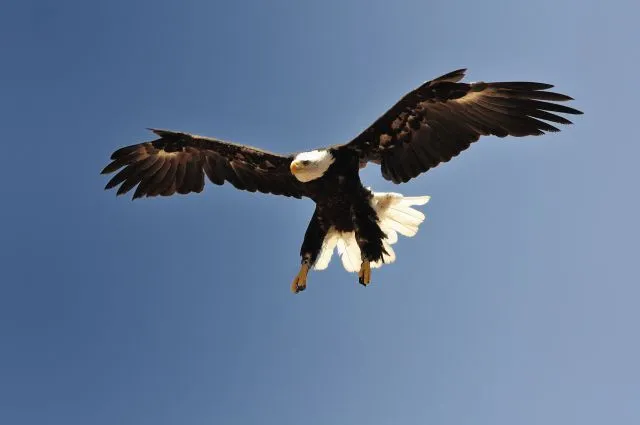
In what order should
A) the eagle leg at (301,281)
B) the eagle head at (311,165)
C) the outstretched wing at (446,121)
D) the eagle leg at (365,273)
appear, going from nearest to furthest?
1. the outstretched wing at (446,121)
2. the eagle head at (311,165)
3. the eagle leg at (365,273)
4. the eagle leg at (301,281)

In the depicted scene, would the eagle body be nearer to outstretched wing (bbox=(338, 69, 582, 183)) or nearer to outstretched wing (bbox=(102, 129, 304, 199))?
outstretched wing (bbox=(338, 69, 582, 183))

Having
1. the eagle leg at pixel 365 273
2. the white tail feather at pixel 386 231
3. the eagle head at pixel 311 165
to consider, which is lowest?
the eagle leg at pixel 365 273

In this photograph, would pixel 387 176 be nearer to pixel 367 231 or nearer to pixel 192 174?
pixel 367 231

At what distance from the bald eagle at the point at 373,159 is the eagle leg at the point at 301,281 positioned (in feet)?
0.04

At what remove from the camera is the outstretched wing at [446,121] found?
8484 millimetres

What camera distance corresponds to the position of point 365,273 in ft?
30.2

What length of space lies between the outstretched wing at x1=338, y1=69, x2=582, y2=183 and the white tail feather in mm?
609

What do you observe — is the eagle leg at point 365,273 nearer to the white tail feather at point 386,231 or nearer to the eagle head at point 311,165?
the white tail feather at point 386,231

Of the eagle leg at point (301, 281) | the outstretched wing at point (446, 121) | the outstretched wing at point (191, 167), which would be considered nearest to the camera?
the outstretched wing at point (446, 121)

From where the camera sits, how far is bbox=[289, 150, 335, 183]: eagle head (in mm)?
8656

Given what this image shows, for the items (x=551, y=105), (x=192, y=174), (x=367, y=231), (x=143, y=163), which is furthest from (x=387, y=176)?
(x=143, y=163)

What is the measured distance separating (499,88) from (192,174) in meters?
4.27

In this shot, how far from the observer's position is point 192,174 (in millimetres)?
10359

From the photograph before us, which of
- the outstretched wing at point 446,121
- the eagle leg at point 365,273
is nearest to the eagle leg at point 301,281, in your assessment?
the eagle leg at point 365,273
